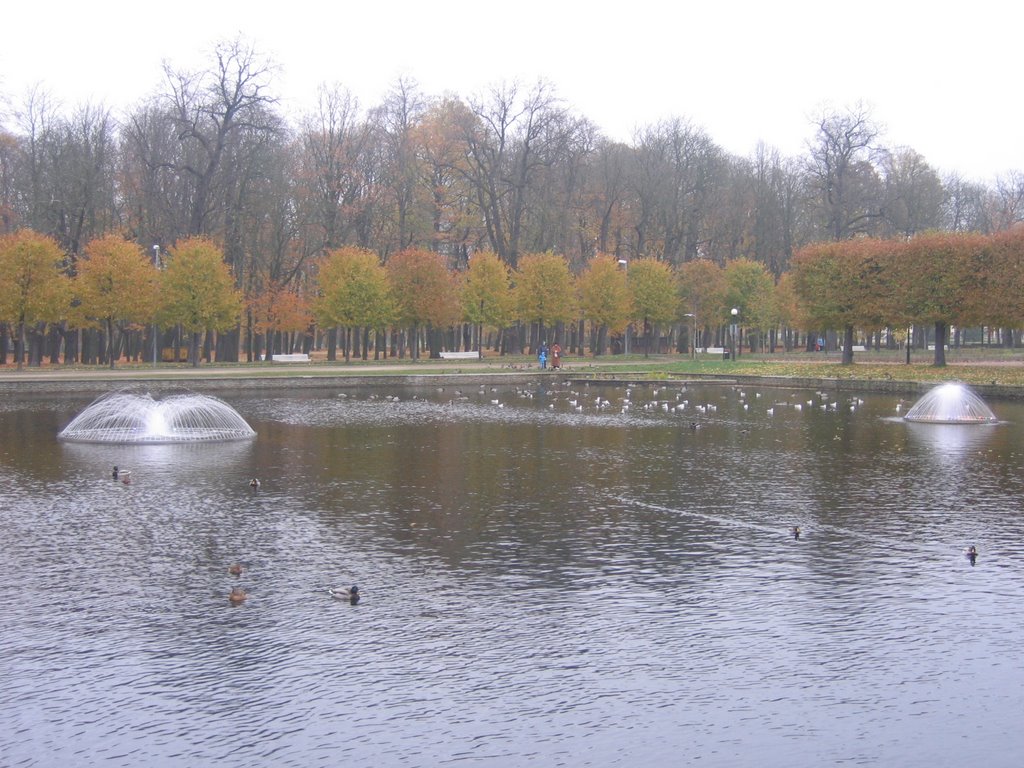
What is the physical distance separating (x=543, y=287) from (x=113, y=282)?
28.6m

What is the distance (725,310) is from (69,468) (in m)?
61.2

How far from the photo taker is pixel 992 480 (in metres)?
19.9

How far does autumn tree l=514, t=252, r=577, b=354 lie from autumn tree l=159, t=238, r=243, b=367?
66.3 ft

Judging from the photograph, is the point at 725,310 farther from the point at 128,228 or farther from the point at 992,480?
the point at 992,480

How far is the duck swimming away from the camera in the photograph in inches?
449

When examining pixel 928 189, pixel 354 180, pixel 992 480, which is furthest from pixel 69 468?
pixel 928 189

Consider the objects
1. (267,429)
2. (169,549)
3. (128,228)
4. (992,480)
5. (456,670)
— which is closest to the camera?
(456,670)

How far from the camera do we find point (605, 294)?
238ft

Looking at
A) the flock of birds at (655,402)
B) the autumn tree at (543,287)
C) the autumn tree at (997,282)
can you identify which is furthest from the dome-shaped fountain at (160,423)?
the autumn tree at (543,287)

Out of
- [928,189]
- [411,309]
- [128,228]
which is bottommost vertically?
[411,309]

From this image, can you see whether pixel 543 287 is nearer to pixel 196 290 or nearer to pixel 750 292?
pixel 750 292

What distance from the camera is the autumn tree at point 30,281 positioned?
5369 centimetres

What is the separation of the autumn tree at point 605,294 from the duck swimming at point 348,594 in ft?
204

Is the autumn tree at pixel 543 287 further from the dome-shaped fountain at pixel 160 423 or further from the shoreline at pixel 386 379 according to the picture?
the dome-shaped fountain at pixel 160 423
